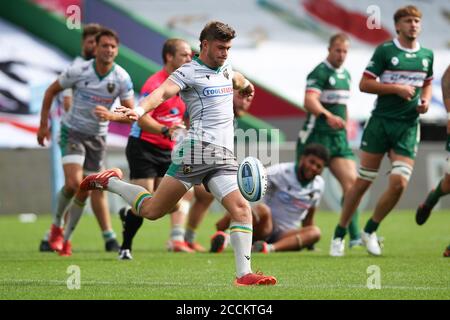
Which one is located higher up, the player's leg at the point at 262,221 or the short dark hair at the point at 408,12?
the short dark hair at the point at 408,12

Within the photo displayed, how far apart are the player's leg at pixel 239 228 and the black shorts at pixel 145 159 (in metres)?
3.41

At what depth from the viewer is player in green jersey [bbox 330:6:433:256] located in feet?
35.9

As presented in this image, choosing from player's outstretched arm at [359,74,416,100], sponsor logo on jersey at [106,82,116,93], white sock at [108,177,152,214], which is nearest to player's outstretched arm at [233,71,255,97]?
white sock at [108,177,152,214]

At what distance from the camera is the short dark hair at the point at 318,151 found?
11867mm

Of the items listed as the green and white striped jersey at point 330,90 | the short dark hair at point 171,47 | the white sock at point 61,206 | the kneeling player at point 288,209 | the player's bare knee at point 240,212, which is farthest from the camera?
the green and white striped jersey at point 330,90

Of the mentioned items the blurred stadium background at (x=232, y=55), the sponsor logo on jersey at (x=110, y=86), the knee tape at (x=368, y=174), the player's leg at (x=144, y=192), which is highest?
the blurred stadium background at (x=232, y=55)

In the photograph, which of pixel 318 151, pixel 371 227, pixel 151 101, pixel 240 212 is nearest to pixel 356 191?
pixel 371 227

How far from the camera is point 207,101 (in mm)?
8219

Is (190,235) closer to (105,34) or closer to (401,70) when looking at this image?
(105,34)

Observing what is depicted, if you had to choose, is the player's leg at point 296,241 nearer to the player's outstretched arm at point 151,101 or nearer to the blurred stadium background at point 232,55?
the player's outstretched arm at point 151,101

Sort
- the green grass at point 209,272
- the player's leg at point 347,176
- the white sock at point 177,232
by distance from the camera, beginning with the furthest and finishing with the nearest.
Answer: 1. the player's leg at point 347,176
2. the white sock at point 177,232
3. the green grass at point 209,272

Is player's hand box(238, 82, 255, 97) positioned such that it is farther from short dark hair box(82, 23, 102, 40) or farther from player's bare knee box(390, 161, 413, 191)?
short dark hair box(82, 23, 102, 40)

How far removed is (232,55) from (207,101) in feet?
74.0

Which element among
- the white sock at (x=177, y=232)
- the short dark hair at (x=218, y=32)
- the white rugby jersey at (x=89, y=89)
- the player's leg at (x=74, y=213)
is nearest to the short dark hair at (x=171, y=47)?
the white rugby jersey at (x=89, y=89)
